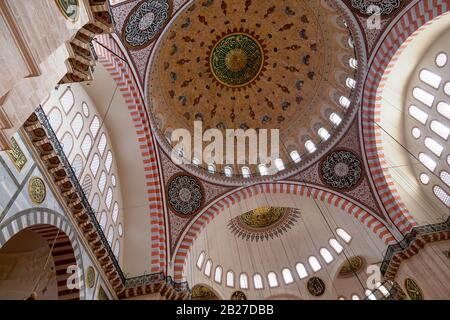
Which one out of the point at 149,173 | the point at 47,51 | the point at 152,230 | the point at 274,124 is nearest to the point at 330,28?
the point at 274,124

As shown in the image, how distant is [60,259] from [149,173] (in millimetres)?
3890

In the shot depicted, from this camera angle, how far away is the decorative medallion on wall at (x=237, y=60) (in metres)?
13.0

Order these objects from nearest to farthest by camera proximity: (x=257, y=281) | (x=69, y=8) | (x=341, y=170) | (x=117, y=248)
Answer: (x=69, y=8)
(x=117, y=248)
(x=341, y=170)
(x=257, y=281)

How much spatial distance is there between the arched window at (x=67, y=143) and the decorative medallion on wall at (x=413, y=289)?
30.4 ft

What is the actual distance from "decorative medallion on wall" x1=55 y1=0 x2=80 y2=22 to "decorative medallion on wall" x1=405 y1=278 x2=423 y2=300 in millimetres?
9748

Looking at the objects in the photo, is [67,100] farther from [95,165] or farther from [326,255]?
[326,255]

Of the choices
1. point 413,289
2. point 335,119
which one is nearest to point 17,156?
point 335,119

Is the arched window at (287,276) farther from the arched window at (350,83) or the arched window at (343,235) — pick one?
the arched window at (350,83)

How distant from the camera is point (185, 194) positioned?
1116 cm

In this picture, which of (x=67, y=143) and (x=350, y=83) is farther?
(x=350, y=83)

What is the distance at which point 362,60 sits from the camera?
10.0m

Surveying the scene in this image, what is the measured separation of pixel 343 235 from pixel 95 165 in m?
Answer: 9.33

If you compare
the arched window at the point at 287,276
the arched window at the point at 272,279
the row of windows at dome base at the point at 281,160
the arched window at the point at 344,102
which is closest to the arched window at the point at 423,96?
the arched window at the point at 344,102
